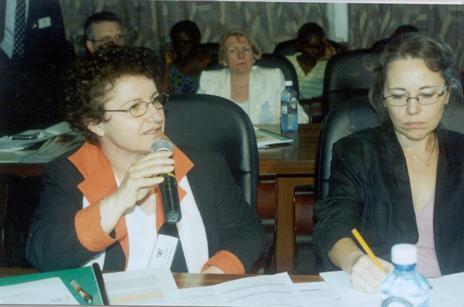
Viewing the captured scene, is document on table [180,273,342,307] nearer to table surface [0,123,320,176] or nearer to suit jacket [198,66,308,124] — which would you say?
Result: table surface [0,123,320,176]

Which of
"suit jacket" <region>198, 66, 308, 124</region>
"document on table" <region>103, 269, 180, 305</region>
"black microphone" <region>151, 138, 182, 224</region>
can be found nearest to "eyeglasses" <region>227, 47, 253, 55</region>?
"suit jacket" <region>198, 66, 308, 124</region>

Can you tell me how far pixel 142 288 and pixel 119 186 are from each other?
0.31 metres

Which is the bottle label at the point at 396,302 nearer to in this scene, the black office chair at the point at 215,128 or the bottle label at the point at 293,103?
the black office chair at the point at 215,128

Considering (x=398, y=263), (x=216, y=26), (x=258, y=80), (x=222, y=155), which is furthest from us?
(x=258, y=80)

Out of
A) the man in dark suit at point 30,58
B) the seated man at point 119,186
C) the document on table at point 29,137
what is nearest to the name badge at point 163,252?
the seated man at point 119,186

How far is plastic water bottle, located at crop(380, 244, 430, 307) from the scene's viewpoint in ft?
3.95

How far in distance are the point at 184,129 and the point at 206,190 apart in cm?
21

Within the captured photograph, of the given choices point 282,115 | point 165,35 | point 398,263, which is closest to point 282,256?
point 282,115

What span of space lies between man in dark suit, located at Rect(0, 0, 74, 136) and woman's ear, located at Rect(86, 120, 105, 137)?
22 cm

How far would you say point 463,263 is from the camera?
5.53 ft

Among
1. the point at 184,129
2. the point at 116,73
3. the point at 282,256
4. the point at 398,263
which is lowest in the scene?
the point at 282,256

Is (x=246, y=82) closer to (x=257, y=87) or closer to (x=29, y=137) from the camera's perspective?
(x=257, y=87)

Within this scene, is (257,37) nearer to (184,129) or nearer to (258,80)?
(258,80)

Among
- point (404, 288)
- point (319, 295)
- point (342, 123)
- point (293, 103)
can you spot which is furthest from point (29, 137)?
point (404, 288)
